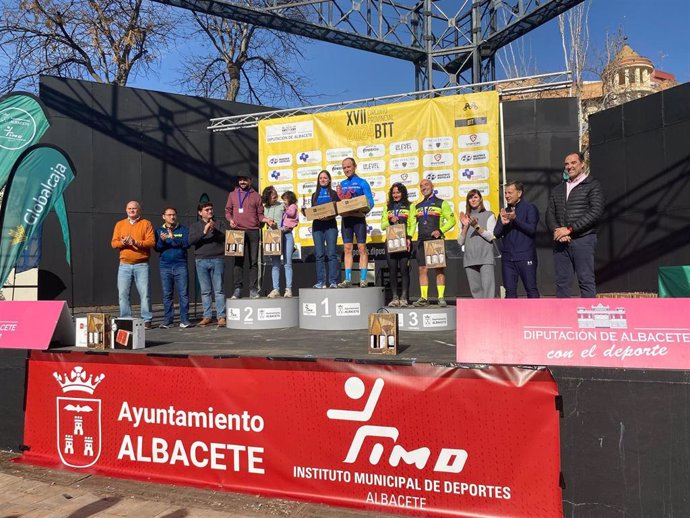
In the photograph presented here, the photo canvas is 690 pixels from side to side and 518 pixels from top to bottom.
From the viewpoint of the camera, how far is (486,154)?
835 cm

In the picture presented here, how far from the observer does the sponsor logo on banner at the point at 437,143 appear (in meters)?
8.60

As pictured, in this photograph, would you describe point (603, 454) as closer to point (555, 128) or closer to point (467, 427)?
point (467, 427)

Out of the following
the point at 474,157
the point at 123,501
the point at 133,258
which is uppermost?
the point at 474,157

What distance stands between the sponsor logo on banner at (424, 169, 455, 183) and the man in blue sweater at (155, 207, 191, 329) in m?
4.76

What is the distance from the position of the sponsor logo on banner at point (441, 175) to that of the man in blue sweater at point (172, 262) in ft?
15.6

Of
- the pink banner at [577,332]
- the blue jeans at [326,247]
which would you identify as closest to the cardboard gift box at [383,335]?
the pink banner at [577,332]

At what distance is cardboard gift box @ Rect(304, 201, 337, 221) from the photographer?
5621mm

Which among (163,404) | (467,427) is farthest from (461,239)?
(163,404)

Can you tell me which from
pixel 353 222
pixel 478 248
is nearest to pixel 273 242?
pixel 353 222

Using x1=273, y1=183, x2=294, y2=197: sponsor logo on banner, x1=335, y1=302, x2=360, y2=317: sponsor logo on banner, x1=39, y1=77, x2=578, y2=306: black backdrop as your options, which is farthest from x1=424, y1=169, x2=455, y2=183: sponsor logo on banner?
x1=335, y1=302, x2=360, y2=317: sponsor logo on banner

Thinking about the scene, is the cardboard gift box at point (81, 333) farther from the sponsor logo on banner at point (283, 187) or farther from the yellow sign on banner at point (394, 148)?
the sponsor logo on banner at point (283, 187)

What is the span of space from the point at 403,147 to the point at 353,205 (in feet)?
12.3

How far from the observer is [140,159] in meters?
11.1

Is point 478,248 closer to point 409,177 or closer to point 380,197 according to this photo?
point 409,177
